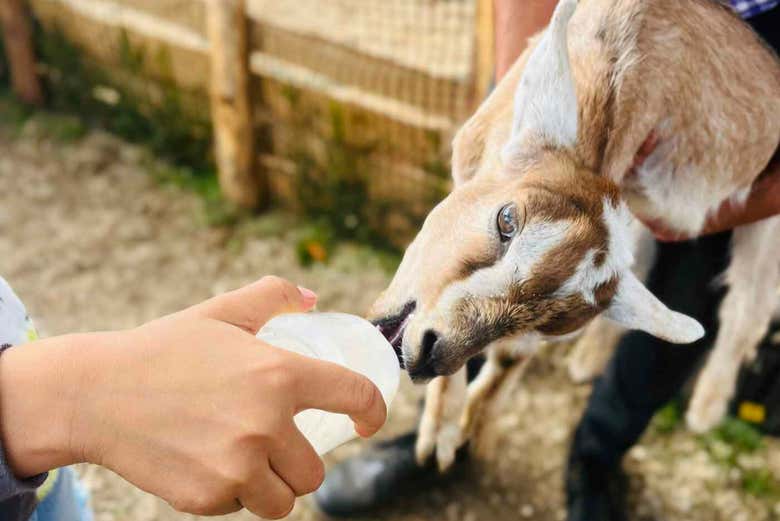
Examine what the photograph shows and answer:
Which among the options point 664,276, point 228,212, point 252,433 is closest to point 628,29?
point 664,276

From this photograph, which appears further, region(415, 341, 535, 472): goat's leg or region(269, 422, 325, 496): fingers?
region(415, 341, 535, 472): goat's leg

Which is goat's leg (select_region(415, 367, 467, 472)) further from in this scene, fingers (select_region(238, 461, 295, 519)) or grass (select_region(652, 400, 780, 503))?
grass (select_region(652, 400, 780, 503))

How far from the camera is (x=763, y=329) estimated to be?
2076 millimetres

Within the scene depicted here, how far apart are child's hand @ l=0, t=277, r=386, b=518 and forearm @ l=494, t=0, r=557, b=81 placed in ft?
3.72

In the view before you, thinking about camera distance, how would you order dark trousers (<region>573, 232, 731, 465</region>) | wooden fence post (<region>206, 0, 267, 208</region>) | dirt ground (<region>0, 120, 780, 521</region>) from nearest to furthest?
dark trousers (<region>573, 232, 731, 465</region>)
dirt ground (<region>0, 120, 780, 521</region>)
wooden fence post (<region>206, 0, 267, 208</region>)

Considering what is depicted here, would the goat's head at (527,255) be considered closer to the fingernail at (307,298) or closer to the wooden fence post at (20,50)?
the fingernail at (307,298)

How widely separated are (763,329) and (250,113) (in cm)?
252

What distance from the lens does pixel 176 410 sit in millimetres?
859

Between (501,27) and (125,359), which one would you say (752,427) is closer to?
(501,27)

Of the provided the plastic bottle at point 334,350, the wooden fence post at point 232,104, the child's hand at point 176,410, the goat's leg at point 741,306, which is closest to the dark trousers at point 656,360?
the goat's leg at point 741,306

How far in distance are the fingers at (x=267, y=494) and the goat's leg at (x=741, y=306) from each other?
1.46 m

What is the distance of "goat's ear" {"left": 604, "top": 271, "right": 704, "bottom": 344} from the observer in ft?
4.84

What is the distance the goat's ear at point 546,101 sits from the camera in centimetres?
133

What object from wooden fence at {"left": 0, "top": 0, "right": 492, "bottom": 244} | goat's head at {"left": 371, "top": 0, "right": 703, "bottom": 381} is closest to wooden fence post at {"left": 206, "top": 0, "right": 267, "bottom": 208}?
wooden fence at {"left": 0, "top": 0, "right": 492, "bottom": 244}
